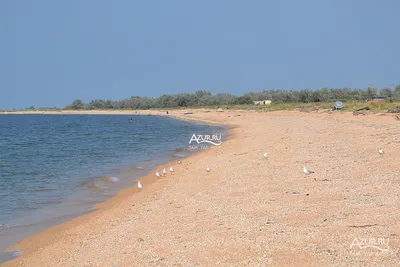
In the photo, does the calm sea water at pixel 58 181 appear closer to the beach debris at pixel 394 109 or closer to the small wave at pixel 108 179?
the small wave at pixel 108 179

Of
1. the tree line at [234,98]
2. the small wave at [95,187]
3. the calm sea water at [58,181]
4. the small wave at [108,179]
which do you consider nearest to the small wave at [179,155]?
the calm sea water at [58,181]

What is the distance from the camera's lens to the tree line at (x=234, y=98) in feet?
256

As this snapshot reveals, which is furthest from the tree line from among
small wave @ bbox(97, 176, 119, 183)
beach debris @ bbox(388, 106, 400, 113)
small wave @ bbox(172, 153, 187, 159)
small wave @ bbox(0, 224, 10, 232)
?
small wave @ bbox(0, 224, 10, 232)

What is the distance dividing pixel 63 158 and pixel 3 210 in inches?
471

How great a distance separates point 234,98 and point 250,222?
380 ft

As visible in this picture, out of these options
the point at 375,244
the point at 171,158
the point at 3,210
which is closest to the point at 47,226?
the point at 3,210

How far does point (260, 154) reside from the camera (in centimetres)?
1588

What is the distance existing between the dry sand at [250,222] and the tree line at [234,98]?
152ft

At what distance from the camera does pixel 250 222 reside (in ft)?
22.5

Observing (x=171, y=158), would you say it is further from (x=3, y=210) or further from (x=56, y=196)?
(x=3, y=210)

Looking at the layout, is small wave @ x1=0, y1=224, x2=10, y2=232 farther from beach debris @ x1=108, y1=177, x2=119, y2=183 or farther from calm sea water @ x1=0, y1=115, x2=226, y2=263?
beach debris @ x1=108, y1=177, x2=119, y2=183

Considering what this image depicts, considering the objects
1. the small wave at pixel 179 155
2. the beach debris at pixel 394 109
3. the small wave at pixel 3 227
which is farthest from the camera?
the beach debris at pixel 394 109

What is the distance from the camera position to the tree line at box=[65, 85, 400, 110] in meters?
78.0

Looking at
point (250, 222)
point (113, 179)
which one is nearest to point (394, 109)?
point (113, 179)
